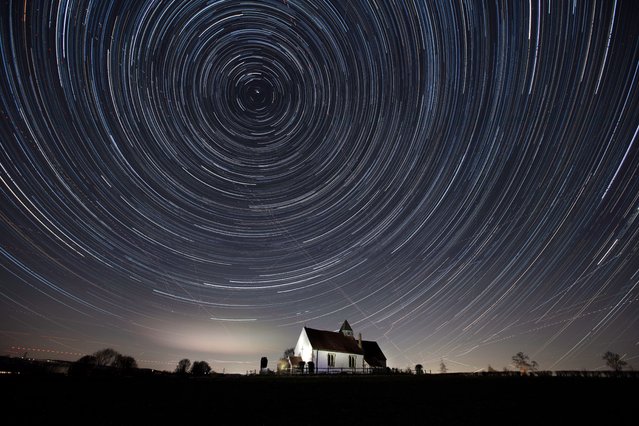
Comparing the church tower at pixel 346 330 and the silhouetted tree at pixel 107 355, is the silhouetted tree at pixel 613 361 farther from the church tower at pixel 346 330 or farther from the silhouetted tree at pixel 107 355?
the silhouetted tree at pixel 107 355

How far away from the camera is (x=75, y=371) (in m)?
A: 24.1

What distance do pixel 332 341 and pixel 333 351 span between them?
2.46 metres

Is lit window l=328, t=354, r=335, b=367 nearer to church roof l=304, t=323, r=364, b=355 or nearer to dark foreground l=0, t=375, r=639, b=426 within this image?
church roof l=304, t=323, r=364, b=355

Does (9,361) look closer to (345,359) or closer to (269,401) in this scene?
(269,401)

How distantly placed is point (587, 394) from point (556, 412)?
6161 millimetres

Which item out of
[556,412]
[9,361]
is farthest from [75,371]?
[556,412]

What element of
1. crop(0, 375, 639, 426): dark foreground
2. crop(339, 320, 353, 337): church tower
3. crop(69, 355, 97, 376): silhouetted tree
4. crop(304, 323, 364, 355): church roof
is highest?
crop(339, 320, 353, 337): church tower

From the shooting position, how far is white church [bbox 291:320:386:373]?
49.8 meters

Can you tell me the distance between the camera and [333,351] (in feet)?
171

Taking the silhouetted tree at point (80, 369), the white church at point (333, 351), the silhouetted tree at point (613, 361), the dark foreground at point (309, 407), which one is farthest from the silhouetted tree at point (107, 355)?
the silhouetted tree at point (613, 361)

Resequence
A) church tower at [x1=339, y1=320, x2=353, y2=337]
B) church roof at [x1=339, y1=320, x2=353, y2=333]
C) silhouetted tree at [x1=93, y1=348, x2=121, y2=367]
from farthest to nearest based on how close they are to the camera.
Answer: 1. silhouetted tree at [x1=93, y1=348, x2=121, y2=367]
2. church roof at [x1=339, y1=320, x2=353, y2=333]
3. church tower at [x1=339, y1=320, x2=353, y2=337]

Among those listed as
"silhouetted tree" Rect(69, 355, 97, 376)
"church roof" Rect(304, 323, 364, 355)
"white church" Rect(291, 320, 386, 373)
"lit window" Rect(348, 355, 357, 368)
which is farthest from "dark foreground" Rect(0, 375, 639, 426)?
"lit window" Rect(348, 355, 357, 368)

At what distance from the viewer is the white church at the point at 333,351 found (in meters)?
49.8

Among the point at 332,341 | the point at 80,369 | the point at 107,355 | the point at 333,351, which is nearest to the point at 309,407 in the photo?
the point at 80,369
